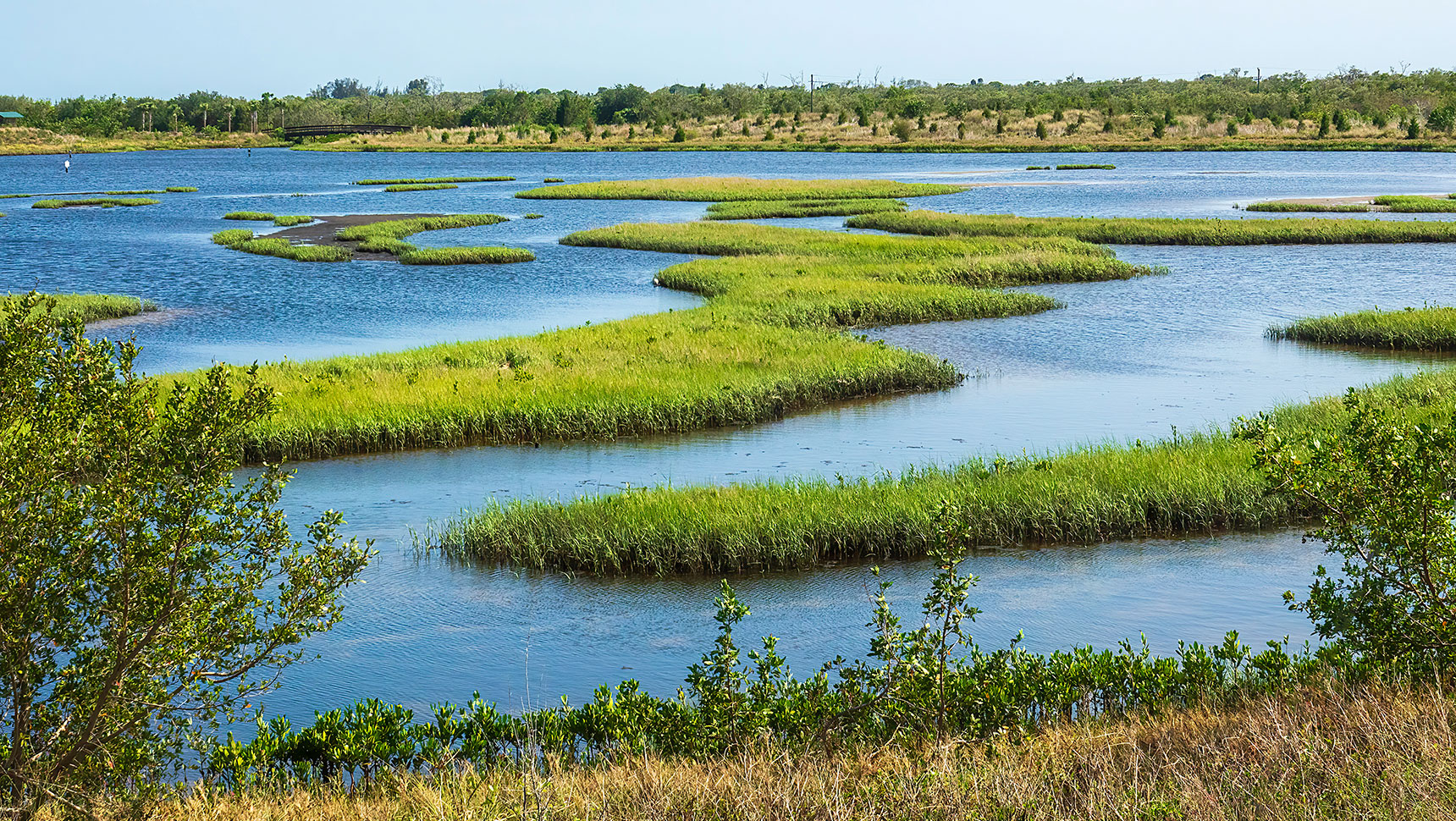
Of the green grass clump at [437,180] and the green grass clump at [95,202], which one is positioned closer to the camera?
the green grass clump at [95,202]

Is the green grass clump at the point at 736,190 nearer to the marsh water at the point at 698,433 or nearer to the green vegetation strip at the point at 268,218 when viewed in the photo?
the marsh water at the point at 698,433

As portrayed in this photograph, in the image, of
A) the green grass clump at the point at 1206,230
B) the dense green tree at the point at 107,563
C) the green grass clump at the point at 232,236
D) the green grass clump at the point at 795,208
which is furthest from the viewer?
the green grass clump at the point at 795,208

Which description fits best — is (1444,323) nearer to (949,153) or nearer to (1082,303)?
(1082,303)

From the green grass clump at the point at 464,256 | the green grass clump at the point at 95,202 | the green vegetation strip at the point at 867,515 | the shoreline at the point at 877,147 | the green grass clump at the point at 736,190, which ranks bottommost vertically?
the green vegetation strip at the point at 867,515

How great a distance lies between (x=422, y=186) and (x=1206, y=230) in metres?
58.1

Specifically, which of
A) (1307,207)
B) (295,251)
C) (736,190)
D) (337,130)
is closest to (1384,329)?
(1307,207)

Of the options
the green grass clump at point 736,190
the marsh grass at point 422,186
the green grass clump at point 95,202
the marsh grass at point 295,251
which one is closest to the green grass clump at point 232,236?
the marsh grass at point 295,251

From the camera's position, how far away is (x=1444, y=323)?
1163 inches

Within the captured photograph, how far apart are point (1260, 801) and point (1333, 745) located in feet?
3.99

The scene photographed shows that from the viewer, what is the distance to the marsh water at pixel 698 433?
12969 millimetres

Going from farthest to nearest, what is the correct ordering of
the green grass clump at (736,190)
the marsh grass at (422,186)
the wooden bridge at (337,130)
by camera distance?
the wooden bridge at (337,130) < the marsh grass at (422,186) < the green grass clump at (736,190)

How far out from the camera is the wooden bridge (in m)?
187

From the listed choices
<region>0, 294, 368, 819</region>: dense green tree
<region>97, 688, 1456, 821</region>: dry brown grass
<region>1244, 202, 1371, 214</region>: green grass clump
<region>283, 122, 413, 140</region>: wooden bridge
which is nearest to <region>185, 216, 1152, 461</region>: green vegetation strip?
<region>0, 294, 368, 819</region>: dense green tree

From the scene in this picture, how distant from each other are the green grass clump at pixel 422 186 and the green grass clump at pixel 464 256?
42182 millimetres
